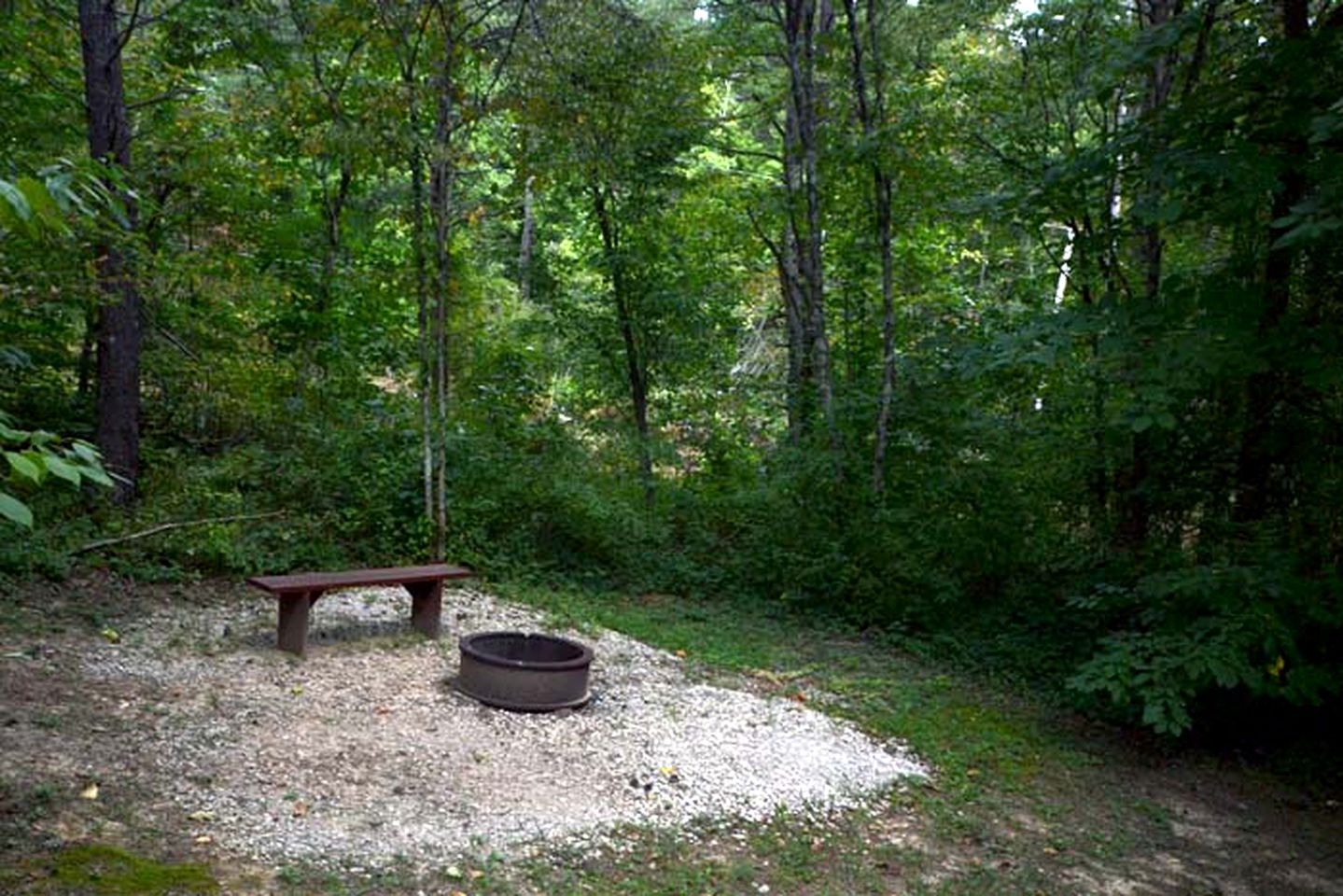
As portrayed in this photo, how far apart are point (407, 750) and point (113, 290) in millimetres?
4707

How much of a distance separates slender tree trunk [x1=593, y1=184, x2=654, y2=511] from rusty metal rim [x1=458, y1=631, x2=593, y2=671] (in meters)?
4.67

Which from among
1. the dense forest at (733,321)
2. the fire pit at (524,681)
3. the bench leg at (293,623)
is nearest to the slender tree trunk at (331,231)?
the dense forest at (733,321)

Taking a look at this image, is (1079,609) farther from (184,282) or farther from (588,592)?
(184,282)

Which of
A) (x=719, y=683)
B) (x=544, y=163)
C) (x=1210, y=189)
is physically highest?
(x=544, y=163)

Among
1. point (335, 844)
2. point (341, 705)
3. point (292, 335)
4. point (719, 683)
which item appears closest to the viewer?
point (335, 844)

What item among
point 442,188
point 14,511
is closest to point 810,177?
point 442,188

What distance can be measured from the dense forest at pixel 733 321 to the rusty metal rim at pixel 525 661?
2185 mm

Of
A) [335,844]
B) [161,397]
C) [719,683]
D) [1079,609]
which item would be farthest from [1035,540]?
[161,397]

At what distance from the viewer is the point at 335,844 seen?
3.55 metres

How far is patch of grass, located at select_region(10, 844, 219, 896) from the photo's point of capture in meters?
2.97

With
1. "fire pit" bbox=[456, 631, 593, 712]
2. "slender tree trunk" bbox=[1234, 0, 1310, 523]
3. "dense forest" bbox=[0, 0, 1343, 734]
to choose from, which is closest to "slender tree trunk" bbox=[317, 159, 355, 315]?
"dense forest" bbox=[0, 0, 1343, 734]

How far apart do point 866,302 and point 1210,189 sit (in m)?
6.11

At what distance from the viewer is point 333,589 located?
18.7 ft

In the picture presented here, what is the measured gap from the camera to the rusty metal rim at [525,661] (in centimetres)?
519
